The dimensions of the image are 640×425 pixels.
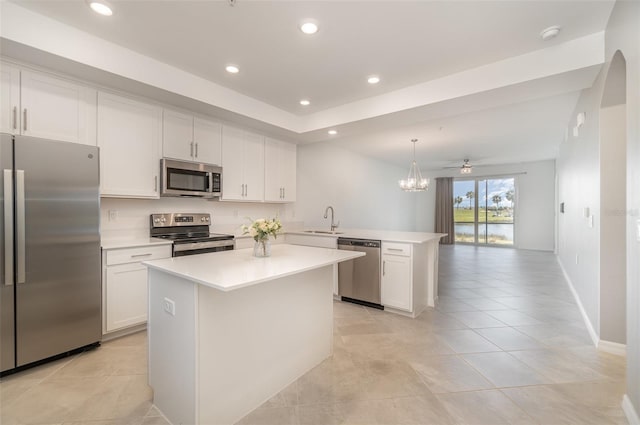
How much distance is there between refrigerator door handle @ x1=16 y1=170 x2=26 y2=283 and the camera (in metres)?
2.08

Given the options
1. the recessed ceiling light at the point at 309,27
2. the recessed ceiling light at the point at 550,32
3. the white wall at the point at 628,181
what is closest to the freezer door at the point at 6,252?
the recessed ceiling light at the point at 309,27

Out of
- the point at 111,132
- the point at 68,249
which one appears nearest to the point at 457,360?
the point at 68,249

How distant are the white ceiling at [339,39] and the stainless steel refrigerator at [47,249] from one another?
1109 millimetres

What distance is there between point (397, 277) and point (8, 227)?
11.3 ft

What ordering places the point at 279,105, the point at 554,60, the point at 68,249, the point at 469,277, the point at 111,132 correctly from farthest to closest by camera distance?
the point at 469,277 < the point at 279,105 < the point at 111,132 < the point at 554,60 < the point at 68,249

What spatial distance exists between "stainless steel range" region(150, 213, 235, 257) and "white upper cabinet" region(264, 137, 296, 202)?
1.05 meters

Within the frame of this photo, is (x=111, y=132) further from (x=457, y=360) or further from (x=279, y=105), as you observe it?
(x=457, y=360)

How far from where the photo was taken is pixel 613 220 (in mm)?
2484

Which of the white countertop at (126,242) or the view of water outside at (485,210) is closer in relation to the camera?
the white countertop at (126,242)

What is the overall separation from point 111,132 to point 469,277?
222 inches

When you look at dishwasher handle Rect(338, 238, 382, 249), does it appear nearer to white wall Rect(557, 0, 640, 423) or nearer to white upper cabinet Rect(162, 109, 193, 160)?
white wall Rect(557, 0, 640, 423)

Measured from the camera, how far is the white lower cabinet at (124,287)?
8.60ft

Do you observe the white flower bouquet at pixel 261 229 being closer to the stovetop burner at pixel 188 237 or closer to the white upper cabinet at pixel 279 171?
the stovetop burner at pixel 188 237

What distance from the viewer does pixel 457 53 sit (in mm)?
2588
